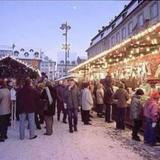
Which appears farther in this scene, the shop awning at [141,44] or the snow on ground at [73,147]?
the shop awning at [141,44]

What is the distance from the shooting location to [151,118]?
10.8 m

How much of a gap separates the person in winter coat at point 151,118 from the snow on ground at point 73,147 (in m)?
0.53

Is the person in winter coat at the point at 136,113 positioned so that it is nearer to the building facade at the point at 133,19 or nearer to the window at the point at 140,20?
the building facade at the point at 133,19

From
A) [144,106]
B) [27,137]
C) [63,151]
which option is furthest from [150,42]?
[63,151]

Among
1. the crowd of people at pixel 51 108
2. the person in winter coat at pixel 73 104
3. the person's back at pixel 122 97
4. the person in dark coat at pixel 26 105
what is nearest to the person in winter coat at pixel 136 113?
the crowd of people at pixel 51 108

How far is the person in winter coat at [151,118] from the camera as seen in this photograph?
1073 centimetres

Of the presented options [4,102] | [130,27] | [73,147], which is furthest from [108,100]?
[130,27]

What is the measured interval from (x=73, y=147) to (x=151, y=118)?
7.78 ft

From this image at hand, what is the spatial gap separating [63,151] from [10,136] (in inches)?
125

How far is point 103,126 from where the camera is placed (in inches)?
586

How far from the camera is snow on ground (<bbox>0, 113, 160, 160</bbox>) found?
29.1 ft

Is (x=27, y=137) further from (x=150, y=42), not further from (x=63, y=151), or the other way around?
(x=150, y=42)

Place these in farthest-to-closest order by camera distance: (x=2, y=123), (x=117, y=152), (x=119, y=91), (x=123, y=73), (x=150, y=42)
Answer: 1. (x=123, y=73)
2. (x=150, y=42)
3. (x=119, y=91)
4. (x=2, y=123)
5. (x=117, y=152)

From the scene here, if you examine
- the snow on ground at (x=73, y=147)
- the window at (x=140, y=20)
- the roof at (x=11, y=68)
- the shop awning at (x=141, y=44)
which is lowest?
the snow on ground at (x=73, y=147)
